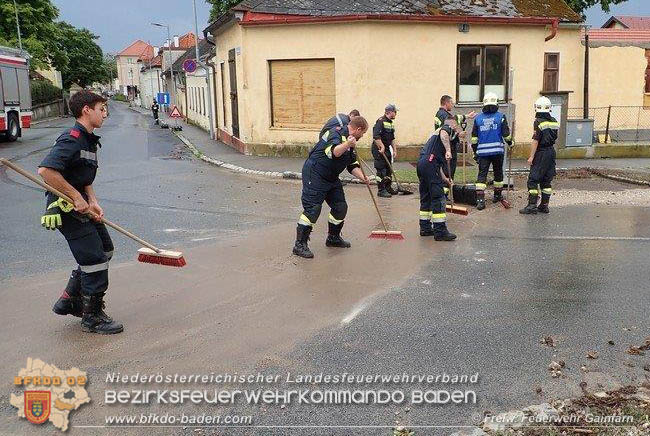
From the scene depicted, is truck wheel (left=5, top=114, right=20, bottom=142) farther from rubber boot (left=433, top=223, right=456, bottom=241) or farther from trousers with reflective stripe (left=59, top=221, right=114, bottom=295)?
trousers with reflective stripe (left=59, top=221, right=114, bottom=295)

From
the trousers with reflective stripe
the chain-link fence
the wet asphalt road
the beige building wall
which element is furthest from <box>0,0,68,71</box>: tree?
the trousers with reflective stripe

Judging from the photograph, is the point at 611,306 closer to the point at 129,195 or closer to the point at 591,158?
the point at 129,195

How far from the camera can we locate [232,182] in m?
13.5

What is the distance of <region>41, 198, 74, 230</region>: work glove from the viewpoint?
4594mm

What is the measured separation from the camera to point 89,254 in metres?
4.76

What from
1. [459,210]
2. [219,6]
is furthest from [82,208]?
[219,6]

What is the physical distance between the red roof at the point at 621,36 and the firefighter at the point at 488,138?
49.0 ft

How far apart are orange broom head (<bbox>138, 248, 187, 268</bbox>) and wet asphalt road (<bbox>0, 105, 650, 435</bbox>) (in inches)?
14.1

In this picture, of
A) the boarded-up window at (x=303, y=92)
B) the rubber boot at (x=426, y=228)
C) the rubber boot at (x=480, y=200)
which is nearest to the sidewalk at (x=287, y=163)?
the boarded-up window at (x=303, y=92)

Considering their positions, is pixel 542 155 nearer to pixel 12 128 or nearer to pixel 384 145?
pixel 384 145

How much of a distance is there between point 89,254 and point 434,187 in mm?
4800

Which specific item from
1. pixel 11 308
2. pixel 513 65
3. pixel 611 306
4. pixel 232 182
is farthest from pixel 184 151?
pixel 611 306

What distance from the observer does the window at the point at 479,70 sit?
1680cm

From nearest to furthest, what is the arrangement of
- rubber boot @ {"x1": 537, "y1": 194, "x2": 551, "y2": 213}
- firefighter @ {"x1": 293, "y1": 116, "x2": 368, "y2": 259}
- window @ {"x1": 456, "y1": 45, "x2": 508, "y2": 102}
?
firefighter @ {"x1": 293, "y1": 116, "x2": 368, "y2": 259} < rubber boot @ {"x1": 537, "y1": 194, "x2": 551, "y2": 213} < window @ {"x1": 456, "y1": 45, "x2": 508, "y2": 102}
